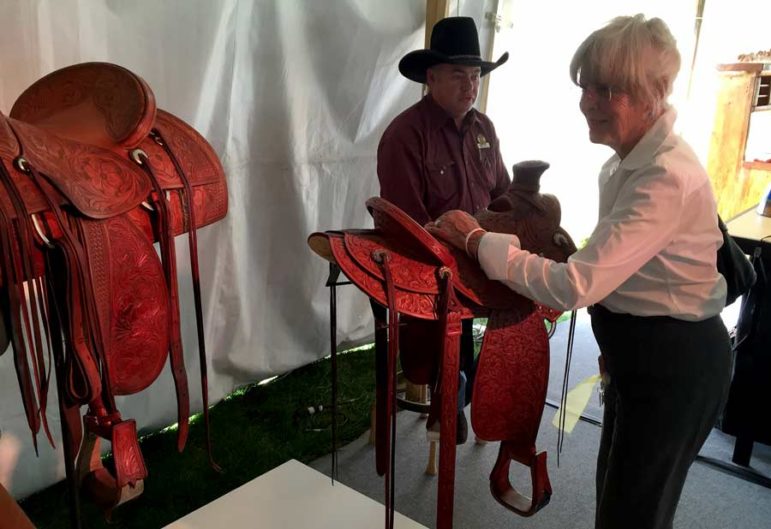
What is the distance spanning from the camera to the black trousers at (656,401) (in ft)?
3.48

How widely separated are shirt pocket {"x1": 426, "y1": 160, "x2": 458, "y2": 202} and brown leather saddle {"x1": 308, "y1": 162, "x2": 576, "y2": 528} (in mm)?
521

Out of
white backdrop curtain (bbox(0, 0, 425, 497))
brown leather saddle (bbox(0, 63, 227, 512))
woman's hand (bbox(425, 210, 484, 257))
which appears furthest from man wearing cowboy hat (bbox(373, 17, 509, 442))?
brown leather saddle (bbox(0, 63, 227, 512))

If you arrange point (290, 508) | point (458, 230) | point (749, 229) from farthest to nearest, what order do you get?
point (749, 229) → point (290, 508) → point (458, 230)

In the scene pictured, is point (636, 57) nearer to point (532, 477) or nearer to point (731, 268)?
point (731, 268)

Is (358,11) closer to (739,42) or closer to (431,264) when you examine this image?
(431,264)

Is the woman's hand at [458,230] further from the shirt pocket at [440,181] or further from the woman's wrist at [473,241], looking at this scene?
the shirt pocket at [440,181]

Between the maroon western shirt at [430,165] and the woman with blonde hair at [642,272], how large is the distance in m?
0.64

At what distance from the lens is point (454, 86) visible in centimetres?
180

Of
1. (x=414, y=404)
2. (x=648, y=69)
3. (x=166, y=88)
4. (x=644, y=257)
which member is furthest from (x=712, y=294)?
(x=166, y=88)

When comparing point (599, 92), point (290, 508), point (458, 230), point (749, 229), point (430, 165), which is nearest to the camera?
point (599, 92)

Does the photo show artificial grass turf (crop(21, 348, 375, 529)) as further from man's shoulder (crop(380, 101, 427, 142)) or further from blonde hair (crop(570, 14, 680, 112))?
blonde hair (crop(570, 14, 680, 112))

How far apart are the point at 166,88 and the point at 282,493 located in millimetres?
Answer: 1195

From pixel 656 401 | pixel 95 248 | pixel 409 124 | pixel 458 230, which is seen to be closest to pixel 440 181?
pixel 409 124

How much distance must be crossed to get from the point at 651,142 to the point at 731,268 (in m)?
0.35
